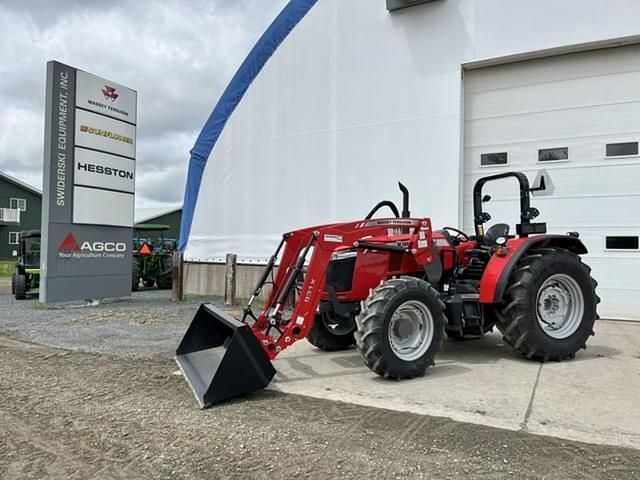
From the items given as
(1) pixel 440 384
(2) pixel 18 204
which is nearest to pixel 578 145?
(1) pixel 440 384

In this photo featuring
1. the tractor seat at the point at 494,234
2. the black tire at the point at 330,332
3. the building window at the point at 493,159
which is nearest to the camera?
the black tire at the point at 330,332

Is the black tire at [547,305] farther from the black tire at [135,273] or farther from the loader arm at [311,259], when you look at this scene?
the black tire at [135,273]

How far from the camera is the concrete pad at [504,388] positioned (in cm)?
375

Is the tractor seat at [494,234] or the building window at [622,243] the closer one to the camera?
the tractor seat at [494,234]

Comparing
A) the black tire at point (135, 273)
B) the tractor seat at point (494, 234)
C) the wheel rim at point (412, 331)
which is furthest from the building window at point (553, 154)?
the black tire at point (135, 273)

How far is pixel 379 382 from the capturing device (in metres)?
4.79

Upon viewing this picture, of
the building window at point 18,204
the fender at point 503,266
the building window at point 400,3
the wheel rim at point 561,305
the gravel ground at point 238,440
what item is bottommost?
the gravel ground at point 238,440

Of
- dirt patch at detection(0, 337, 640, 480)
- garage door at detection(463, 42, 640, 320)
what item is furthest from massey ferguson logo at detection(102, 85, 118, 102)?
dirt patch at detection(0, 337, 640, 480)

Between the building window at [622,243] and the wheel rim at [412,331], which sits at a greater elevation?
the building window at [622,243]

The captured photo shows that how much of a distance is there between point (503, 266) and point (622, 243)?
4.35 metres

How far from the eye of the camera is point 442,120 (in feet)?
31.7

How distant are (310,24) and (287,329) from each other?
8.58m

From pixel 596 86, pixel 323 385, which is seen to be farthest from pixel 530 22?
pixel 323 385

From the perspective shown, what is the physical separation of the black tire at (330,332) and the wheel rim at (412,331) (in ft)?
3.90
